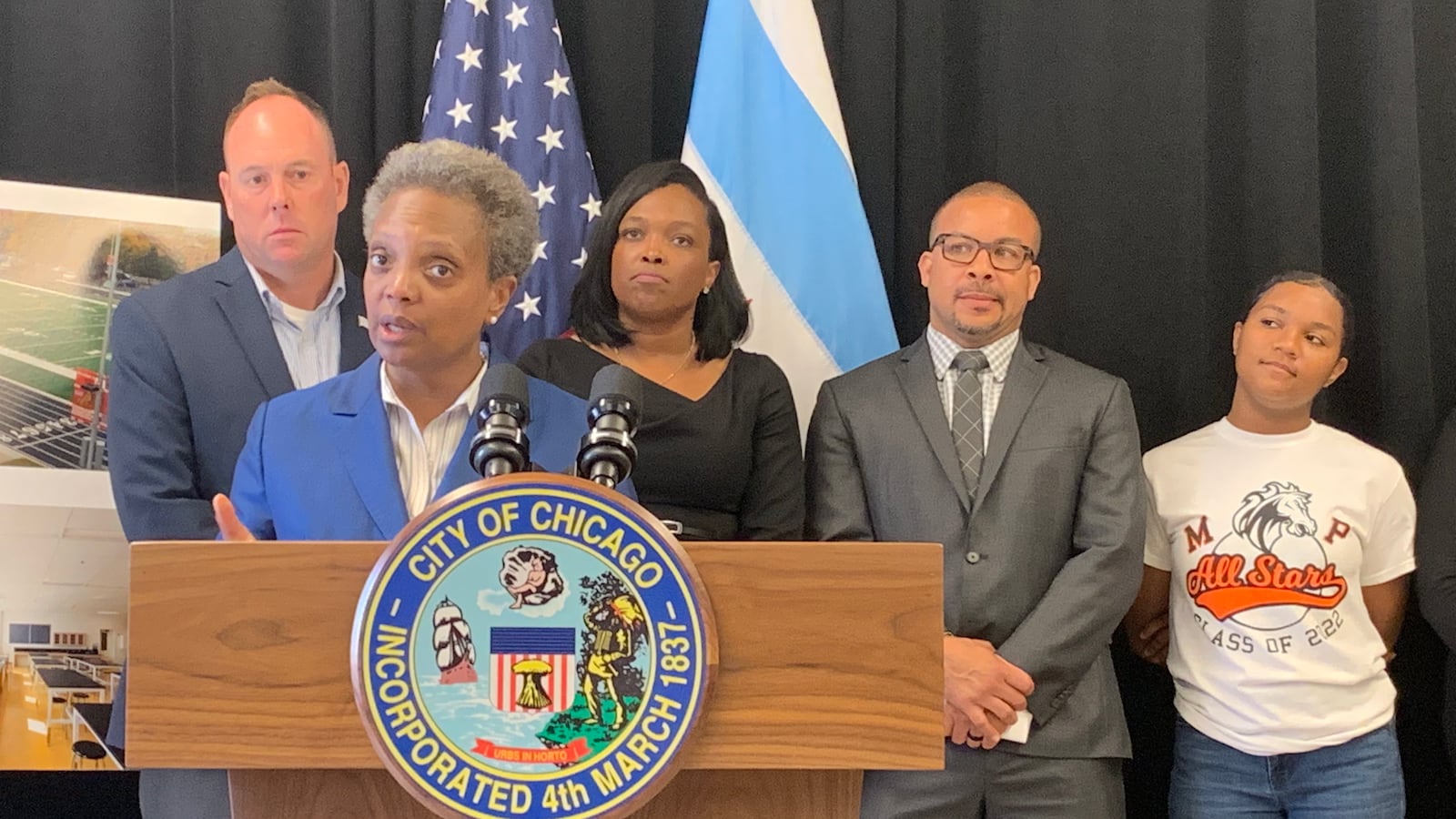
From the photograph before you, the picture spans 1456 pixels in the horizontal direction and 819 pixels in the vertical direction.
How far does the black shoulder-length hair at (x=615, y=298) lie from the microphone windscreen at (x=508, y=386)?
1.11 metres

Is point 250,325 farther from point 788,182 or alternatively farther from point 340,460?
point 788,182

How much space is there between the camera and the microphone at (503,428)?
47.2 inches

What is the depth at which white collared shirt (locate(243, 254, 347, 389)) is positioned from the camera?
7.51 feet

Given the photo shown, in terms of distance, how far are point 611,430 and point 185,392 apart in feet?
4.27

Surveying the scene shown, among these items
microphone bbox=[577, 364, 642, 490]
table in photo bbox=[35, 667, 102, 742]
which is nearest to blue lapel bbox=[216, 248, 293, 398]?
table in photo bbox=[35, 667, 102, 742]

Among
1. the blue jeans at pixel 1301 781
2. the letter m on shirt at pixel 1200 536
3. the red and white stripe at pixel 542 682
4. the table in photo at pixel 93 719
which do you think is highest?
the letter m on shirt at pixel 1200 536

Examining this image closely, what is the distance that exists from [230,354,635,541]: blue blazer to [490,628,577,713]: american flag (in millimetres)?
367

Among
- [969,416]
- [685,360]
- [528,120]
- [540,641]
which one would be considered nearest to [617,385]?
[540,641]

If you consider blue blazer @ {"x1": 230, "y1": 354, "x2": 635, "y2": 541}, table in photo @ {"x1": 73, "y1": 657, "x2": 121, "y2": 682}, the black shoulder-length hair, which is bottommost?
table in photo @ {"x1": 73, "y1": 657, "x2": 121, "y2": 682}

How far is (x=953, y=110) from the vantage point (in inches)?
122

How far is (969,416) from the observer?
2404 mm

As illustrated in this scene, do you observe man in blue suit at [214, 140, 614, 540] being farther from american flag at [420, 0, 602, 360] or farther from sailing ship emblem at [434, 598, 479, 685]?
american flag at [420, 0, 602, 360]

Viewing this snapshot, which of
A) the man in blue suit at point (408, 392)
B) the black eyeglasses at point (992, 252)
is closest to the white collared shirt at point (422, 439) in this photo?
the man in blue suit at point (408, 392)

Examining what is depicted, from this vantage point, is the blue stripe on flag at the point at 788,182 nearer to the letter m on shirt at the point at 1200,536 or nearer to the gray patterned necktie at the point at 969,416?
the gray patterned necktie at the point at 969,416
